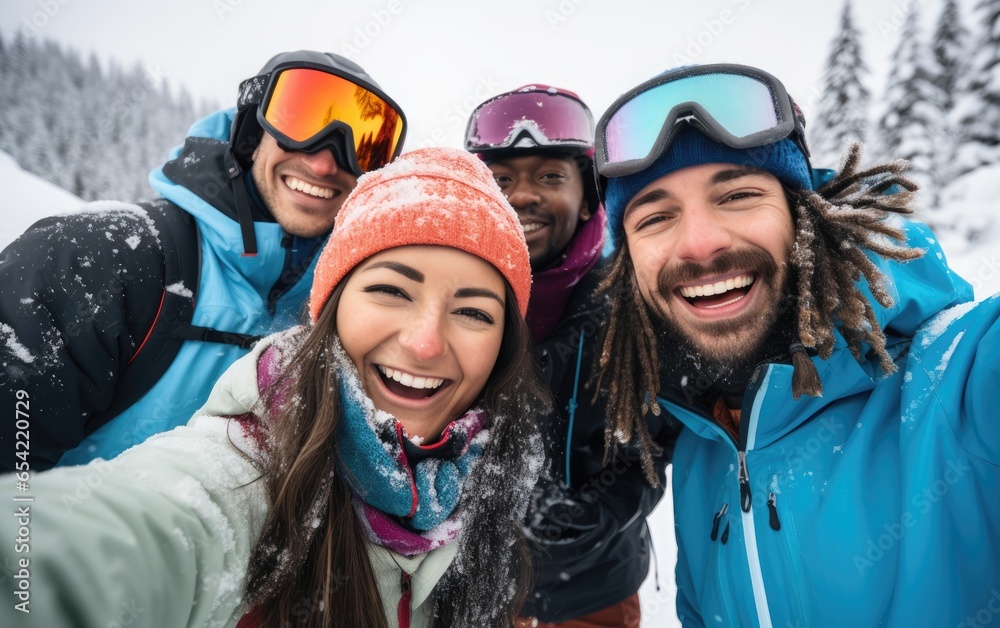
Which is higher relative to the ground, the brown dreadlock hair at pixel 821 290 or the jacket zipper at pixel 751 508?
the brown dreadlock hair at pixel 821 290

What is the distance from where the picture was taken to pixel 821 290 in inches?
84.0

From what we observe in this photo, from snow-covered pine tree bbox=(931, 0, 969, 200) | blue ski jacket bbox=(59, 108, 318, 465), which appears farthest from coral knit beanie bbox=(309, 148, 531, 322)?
snow-covered pine tree bbox=(931, 0, 969, 200)

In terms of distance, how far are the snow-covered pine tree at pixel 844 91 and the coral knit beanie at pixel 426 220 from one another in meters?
23.8

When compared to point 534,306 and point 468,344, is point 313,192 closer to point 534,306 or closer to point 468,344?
point 534,306

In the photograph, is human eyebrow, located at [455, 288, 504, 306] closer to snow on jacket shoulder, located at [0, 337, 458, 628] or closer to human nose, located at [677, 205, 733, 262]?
snow on jacket shoulder, located at [0, 337, 458, 628]

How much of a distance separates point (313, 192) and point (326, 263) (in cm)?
131

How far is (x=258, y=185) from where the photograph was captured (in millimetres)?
3166

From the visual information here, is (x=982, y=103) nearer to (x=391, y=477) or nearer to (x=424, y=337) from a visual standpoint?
(x=424, y=337)

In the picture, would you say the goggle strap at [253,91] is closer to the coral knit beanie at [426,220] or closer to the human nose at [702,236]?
the coral knit beanie at [426,220]

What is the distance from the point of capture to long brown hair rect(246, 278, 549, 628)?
1.58 metres

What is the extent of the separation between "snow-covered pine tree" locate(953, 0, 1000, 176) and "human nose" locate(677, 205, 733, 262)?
65.6 ft

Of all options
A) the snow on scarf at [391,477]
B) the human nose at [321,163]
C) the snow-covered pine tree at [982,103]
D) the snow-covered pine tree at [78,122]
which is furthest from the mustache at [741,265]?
the snow-covered pine tree at [78,122]

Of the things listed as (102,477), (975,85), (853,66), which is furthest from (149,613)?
(853,66)

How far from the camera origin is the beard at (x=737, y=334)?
2.25 metres
